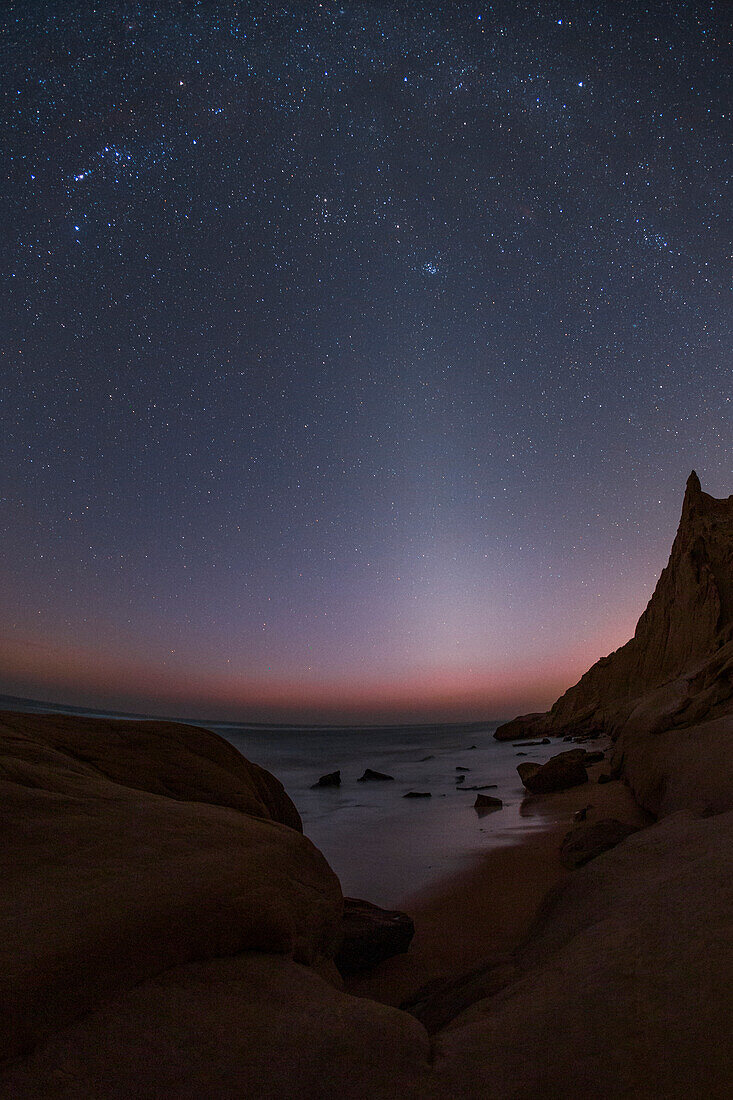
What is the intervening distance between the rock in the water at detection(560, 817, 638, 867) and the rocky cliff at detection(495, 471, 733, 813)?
82cm

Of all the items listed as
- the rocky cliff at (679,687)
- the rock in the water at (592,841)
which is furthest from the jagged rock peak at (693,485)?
the rock in the water at (592,841)

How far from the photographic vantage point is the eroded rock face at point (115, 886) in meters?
1.86

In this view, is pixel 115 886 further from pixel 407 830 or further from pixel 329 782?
pixel 329 782

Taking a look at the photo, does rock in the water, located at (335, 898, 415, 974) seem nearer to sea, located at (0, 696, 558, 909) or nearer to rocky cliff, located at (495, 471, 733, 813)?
sea, located at (0, 696, 558, 909)

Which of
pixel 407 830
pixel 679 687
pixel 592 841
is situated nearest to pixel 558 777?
pixel 679 687

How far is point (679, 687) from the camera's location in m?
10.0

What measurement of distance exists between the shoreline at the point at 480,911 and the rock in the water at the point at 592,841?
0.19 m

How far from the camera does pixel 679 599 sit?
22672 millimetres

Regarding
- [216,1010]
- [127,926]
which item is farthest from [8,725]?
[216,1010]

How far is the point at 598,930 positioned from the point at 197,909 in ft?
6.55

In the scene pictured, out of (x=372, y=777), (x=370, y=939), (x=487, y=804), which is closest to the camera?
(x=370, y=939)

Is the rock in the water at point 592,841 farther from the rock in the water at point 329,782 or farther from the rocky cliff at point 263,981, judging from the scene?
the rock in the water at point 329,782

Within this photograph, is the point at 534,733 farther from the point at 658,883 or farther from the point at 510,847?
the point at 658,883

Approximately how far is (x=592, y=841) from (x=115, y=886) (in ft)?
16.9
